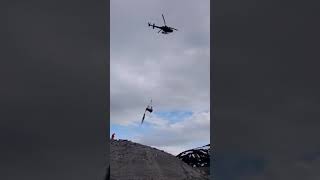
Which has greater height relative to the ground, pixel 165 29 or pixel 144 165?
pixel 165 29

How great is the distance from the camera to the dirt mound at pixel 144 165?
62.0m

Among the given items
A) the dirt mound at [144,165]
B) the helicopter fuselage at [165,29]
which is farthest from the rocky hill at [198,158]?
the helicopter fuselage at [165,29]

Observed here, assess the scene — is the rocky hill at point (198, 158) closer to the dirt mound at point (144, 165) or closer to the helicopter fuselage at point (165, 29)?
the dirt mound at point (144, 165)

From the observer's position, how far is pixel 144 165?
6512 cm

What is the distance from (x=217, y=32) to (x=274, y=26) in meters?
2.83

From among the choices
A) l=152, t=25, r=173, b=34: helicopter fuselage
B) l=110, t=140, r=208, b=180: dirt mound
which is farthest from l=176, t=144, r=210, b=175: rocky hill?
l=152, t=25, r=173, b=34: helicopter fuselage

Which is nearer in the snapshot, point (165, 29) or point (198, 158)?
point (165, 29)

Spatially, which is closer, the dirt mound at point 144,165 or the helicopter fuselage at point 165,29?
the helicopter fuselage at point 165,29

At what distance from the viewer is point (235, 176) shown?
2497 centimetres

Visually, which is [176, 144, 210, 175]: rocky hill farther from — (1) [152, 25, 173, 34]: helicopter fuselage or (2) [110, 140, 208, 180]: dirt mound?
(1) [152, 25, 173, 34]: helicopter fuselage

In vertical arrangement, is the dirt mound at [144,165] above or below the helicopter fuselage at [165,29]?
below
